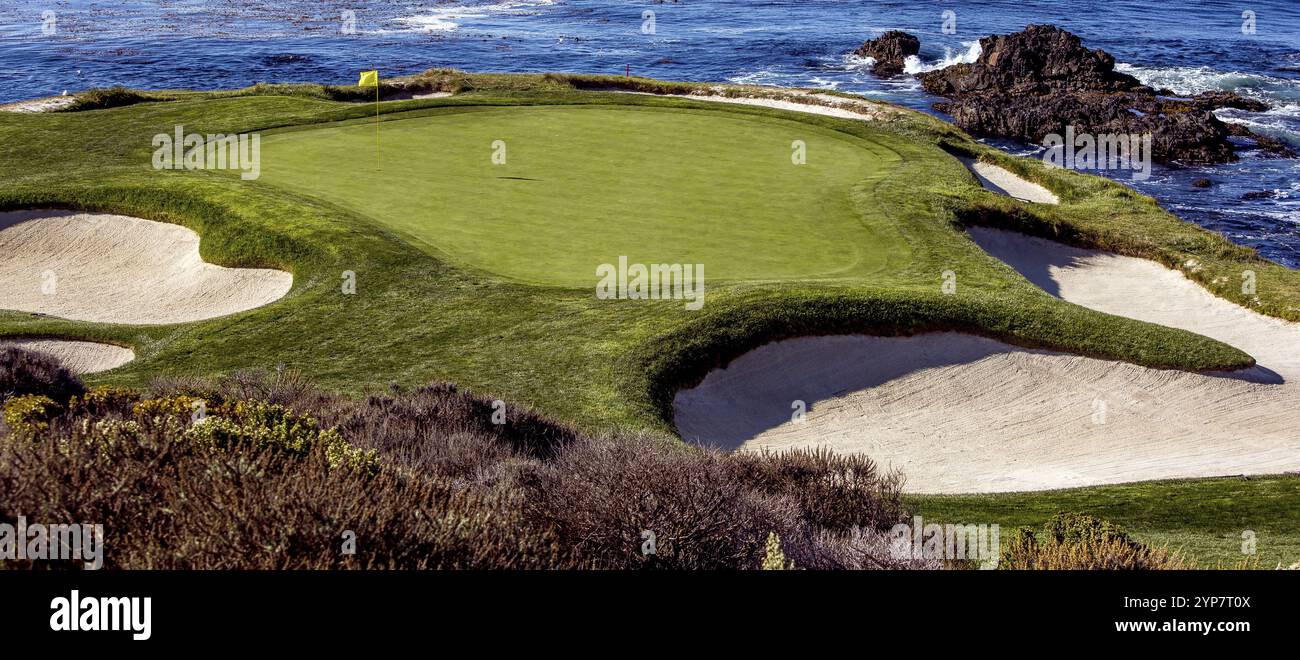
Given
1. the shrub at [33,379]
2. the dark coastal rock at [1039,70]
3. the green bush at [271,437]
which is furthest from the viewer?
the dark coastal rock at [1039,70]

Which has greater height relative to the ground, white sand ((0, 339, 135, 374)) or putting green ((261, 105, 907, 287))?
putting green ((261, 105, 907, 287))

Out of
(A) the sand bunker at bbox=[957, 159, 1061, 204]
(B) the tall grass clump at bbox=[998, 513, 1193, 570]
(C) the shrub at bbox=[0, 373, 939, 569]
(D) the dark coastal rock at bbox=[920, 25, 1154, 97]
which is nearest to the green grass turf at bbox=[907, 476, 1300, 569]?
(B) the tall grass clump at bbox=[998, 513, 1193, 570]

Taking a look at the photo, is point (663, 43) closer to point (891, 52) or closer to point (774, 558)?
point (891, 52)

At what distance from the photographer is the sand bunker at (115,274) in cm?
1944

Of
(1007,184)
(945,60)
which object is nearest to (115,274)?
(1007,184)

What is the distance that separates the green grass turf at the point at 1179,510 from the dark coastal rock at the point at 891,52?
179 ft

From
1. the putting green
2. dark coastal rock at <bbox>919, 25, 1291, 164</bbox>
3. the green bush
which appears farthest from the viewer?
dark coastal rock at <bbox>919, 25, 1291, 164</bbox>

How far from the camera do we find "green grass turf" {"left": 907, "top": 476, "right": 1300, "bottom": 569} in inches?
478

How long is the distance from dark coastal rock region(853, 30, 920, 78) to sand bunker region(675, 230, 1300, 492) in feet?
164

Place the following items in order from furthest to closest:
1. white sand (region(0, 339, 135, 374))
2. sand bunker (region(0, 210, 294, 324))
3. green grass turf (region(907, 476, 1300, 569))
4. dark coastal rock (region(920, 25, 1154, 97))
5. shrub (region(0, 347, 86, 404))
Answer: dark coastal rock (region(920, 25, 1154, 97)) → sand bunker (region(0, 210, 294, 324)) → white sand (region(0, 339, 135, 374)) → shrub (region(0, 347, 86, 404)) → green grass turf (region(907, 476, 1300, 569))

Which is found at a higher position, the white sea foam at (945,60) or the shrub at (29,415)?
the white sea foam at (945,60)

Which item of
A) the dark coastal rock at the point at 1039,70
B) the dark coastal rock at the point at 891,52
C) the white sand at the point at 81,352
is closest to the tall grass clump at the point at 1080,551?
the white sand at the point at 81,352

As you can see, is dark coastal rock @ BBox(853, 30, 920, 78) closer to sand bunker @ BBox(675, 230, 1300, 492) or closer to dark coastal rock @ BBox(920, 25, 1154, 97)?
dark coastal rock @ BBox(920, 25, 1154, 97)

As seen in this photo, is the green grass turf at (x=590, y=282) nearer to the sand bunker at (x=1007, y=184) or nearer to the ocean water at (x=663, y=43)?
the sand bunker at (x=1007, y=184)
